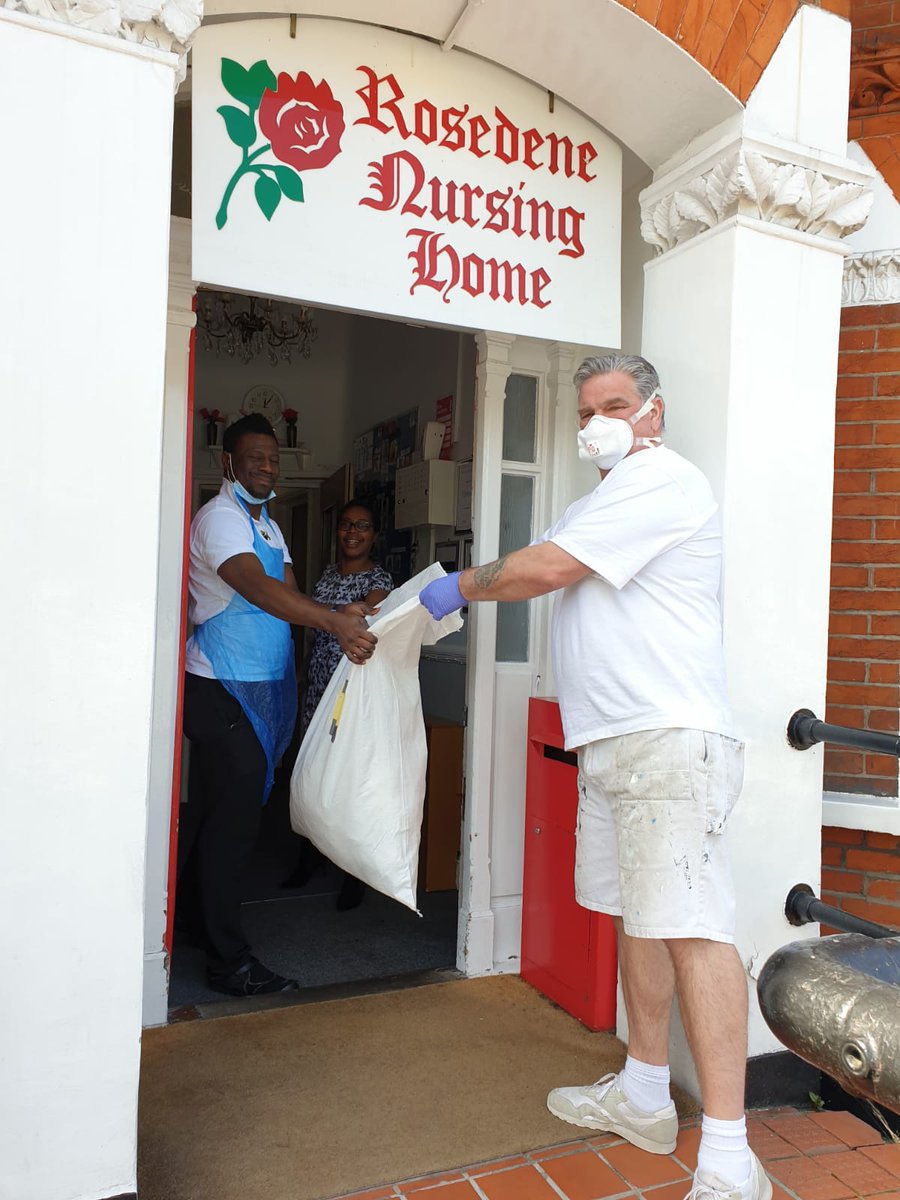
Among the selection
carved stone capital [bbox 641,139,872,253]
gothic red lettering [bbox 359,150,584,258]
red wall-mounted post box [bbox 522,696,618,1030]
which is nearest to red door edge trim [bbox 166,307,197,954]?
gothic red lettering [bbox 359,150,584,258]

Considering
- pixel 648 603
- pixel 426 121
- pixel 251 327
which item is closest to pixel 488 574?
pixel 648 603

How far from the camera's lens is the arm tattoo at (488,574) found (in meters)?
2.40

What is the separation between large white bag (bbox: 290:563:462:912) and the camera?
9.23ft

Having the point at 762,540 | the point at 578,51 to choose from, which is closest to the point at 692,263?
the point at 578,51

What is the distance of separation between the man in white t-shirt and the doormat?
0.38 metres

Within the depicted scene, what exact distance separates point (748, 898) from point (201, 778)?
197cm

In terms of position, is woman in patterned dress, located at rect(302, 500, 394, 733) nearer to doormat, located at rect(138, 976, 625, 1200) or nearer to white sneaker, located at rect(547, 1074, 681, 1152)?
doormat, located at rect(138, 976, 625, 1200)

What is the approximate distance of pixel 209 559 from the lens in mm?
3320

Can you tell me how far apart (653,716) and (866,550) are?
4.80ft

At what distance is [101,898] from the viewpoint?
2.00 meters

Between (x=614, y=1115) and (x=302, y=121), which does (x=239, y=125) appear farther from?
(x=614, y=1115)

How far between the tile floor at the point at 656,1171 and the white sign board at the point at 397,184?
90.9 inches

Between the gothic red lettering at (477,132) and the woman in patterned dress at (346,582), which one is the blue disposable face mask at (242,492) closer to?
the woman in patterned dress at (346,582)

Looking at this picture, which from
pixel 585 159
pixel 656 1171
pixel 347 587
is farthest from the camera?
pixel 347 587
